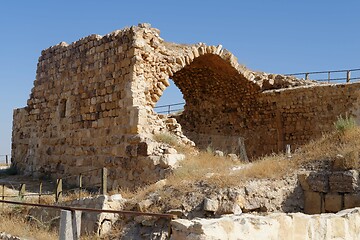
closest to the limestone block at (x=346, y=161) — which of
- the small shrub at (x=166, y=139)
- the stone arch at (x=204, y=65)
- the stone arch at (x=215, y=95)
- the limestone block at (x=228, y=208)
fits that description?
the limestone block at (x=228, y=208)

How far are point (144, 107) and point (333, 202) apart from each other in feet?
17.8

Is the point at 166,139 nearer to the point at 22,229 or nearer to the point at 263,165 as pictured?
the point at 263,165

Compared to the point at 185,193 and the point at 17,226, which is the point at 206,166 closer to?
the point at 185,193

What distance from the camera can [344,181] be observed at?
872 centimetres

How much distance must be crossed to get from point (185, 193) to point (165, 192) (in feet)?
1.50

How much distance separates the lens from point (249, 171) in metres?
9.30

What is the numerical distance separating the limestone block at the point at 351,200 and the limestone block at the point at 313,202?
0.50 metres

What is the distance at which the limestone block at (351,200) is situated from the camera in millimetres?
8414

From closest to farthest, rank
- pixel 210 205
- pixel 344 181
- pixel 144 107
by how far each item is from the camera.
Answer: pixel 210 205 < pixel 344 181 < pixel 144 107

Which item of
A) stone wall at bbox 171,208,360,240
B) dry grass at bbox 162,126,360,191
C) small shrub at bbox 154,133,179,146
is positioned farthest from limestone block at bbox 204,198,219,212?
small shrub at bbox 154,133,179,146

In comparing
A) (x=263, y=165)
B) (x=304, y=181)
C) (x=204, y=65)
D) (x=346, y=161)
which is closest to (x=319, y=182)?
(x=304, y=181)

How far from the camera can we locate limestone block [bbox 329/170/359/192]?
8.59 m

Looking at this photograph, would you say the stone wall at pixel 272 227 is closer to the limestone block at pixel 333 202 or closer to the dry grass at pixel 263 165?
the limestone block at pixel 333 202

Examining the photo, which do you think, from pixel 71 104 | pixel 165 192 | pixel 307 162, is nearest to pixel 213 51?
pixel 71 104
